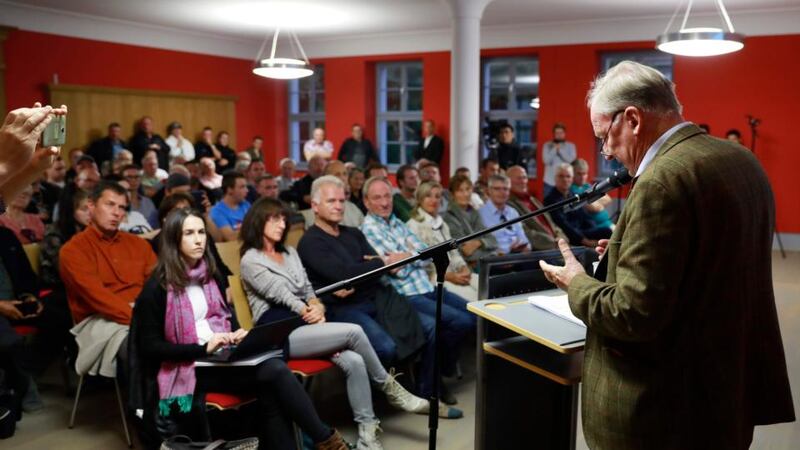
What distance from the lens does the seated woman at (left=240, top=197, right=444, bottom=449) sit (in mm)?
2873

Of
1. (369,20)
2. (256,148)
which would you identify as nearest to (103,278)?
(369,20)

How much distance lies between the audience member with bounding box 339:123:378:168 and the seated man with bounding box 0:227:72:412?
741 cm

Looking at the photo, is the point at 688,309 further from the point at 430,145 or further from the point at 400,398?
the point at 430,145

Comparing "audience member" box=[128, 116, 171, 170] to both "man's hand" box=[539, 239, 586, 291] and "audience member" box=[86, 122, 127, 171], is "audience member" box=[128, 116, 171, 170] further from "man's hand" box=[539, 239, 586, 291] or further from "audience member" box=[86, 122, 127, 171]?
"man's hand" box=[539, 239, 586, 291]

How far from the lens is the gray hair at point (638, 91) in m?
1.40

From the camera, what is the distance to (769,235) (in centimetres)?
142

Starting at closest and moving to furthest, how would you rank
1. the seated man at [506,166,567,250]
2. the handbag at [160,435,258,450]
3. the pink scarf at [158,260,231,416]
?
the handbag at [160,435,258,450]
the pink scarf at [158,260,231,416]
the seated man at [506,166,567,250]

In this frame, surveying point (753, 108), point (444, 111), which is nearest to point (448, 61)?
point (444, 111)

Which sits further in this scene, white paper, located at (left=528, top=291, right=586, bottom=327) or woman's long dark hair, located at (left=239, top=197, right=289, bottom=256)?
woman's long dark hair, located at (left=239, top=197, right=289, bottom=256)

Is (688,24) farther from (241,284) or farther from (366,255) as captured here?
(241,284)

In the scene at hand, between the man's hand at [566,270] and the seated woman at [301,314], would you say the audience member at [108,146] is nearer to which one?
the seated woman at [301,314]

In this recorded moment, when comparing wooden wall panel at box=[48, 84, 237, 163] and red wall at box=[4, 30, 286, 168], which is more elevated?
red wall at box=[4, 30, 286, 168]

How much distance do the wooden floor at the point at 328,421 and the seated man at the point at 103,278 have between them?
0.29 metres

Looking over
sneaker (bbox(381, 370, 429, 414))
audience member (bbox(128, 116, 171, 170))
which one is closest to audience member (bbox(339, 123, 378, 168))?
audience member (bbox(128, 116, 171, 170))
